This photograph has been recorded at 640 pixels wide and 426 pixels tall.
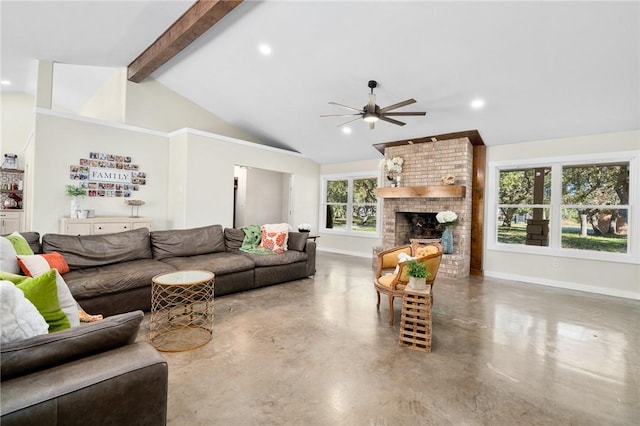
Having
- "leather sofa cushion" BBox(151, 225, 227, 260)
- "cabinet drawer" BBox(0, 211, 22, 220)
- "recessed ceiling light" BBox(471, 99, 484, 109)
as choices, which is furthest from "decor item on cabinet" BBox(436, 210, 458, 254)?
"cabinet drawer" BBox(0, 211, 22, 220)

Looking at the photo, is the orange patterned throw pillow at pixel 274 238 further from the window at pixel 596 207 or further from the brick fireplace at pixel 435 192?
the window at pixel 596 207

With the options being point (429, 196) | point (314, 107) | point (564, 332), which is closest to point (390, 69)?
point (314, 107)

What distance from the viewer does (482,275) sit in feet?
18.5

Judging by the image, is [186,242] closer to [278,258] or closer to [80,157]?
[278,258]

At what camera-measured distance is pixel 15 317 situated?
115 centimetres

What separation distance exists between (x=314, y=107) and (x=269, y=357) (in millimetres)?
4506

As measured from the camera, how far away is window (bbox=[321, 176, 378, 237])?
7.79 metres

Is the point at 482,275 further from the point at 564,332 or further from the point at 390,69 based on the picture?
the point at 390,69

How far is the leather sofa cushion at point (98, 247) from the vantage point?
3279 millimetres

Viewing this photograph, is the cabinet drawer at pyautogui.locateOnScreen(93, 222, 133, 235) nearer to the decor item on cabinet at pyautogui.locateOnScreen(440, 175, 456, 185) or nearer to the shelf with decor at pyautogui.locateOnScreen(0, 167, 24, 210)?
the shelf with decor at pyautogui.locateOnScreen(0, 167, 24, 210)

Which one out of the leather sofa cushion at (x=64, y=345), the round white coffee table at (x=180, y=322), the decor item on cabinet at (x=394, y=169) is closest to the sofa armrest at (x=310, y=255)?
the round white coffee table at (x=180, y=322)

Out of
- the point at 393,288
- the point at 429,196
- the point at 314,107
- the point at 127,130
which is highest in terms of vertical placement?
the point at 314,107

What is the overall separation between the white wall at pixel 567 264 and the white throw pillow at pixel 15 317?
20.4 feet

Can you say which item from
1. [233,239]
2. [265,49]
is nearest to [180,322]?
[233,239]
